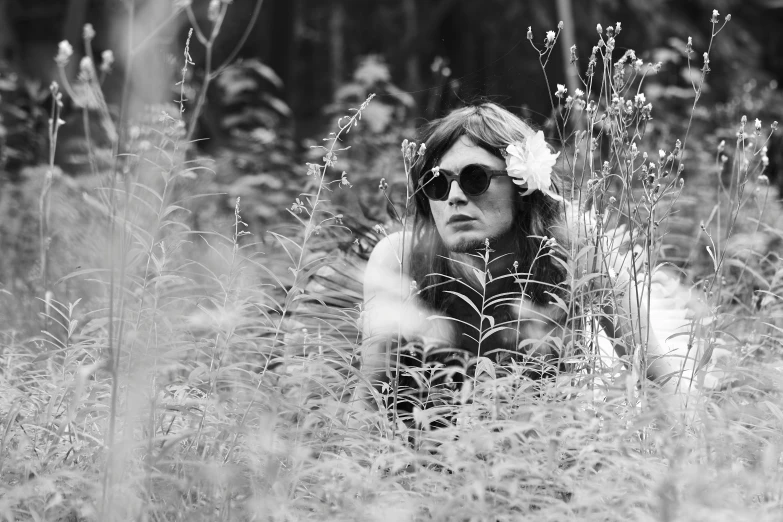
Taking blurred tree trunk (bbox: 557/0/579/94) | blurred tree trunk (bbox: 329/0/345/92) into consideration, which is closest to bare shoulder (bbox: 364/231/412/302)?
blurred tree trunk (bbox: 557/0/579/94)

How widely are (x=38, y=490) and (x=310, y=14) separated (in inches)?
373

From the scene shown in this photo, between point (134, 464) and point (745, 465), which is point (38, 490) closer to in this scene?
point (134, 464)

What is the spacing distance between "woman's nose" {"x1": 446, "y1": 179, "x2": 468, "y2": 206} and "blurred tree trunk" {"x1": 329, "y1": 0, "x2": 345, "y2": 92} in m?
6.72

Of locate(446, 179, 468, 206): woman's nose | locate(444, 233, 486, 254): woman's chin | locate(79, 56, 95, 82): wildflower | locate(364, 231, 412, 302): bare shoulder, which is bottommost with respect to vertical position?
locate(364, 231, 412, 302): bare shoulder

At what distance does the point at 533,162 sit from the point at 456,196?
279mm

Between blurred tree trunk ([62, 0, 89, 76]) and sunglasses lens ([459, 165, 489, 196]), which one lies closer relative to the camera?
sunglasses lens ([459, 165, 489, 196])

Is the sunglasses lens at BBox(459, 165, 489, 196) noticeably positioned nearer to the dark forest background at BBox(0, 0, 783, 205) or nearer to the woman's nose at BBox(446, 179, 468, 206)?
the woman's nose at BBox(446, 179, 468, 206)

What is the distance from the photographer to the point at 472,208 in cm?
291

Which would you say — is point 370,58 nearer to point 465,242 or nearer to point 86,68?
point 465,242

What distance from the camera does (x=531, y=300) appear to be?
2.86 metres

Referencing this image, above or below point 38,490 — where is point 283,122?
above

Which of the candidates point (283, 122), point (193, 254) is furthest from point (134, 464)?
point (283, 122)

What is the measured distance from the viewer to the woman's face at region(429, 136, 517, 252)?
9.53ft

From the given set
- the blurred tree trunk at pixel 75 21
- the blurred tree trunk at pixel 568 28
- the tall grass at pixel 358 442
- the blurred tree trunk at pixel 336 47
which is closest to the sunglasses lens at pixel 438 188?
the tall grass at pixel 358 442
